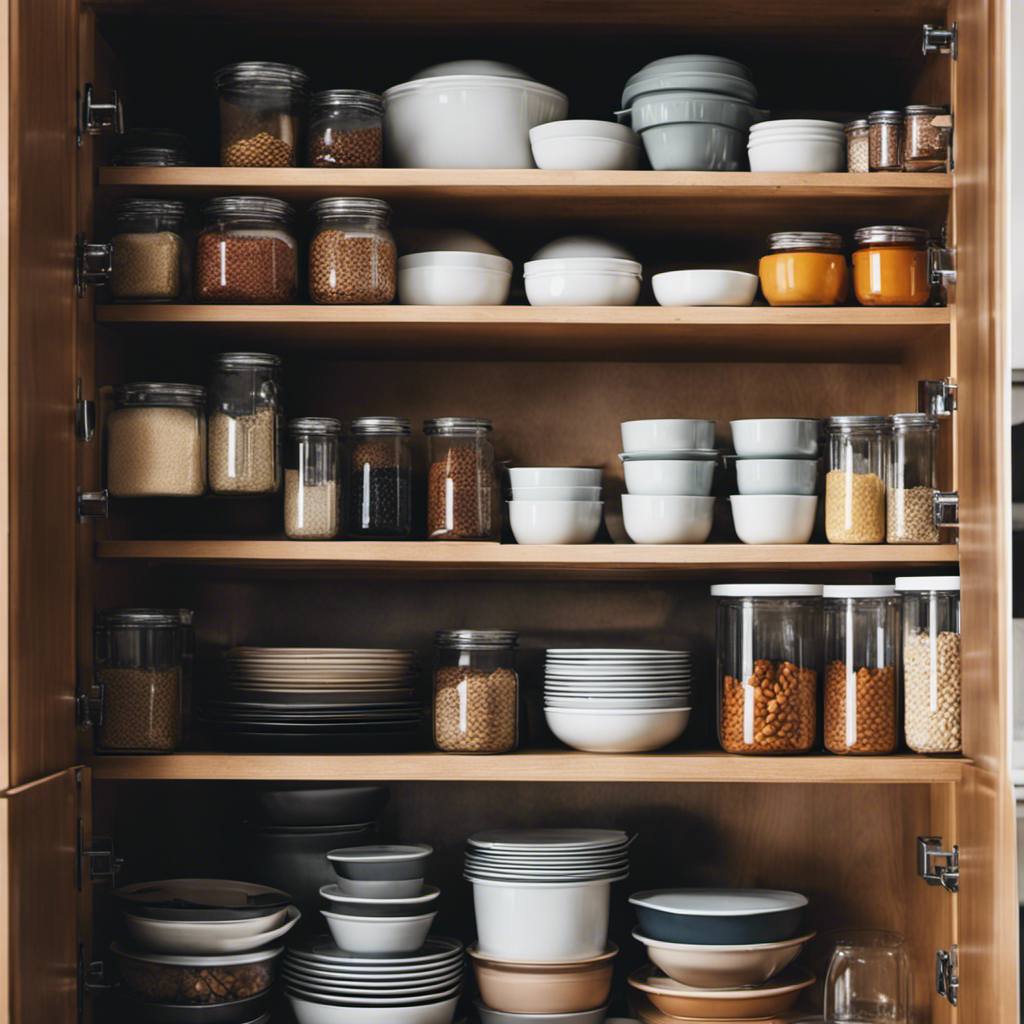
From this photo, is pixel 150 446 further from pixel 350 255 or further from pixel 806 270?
pixel 806 270

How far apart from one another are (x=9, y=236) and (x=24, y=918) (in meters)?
0.76

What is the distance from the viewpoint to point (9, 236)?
1294 mm

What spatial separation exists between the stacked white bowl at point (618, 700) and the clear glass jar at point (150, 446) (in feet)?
1.91

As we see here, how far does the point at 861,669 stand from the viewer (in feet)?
5.25

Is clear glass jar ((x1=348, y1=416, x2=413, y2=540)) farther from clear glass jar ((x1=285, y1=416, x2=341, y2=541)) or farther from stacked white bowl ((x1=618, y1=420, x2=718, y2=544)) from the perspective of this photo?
stacked white bowl ((x1=618, y1=420, x2=718, y2=544))

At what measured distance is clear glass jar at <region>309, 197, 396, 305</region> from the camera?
1.60m

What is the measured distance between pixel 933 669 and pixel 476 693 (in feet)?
2.03

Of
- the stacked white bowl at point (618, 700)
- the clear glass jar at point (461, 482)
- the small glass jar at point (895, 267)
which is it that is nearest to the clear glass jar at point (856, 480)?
the small glass jar at point (895, 267)

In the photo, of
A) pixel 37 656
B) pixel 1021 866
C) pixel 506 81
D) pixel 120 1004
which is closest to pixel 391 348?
pixel 506 81

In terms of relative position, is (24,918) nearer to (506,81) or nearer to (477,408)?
(477,408)

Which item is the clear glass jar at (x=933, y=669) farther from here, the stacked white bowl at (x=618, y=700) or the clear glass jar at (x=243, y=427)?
the clear glass jar at (x=243, y=427)

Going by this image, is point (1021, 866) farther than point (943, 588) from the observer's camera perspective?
No

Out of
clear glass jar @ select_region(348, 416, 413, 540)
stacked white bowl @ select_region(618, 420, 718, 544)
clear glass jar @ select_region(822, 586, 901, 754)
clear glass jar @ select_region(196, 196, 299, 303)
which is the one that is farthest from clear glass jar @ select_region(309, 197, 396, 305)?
clear glass jar @ select_region(822, 586, 901, 754)

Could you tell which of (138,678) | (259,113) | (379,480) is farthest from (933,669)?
(259,113)
